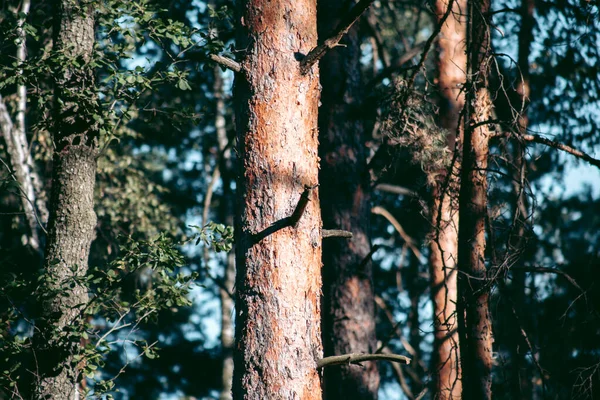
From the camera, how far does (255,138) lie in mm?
4488

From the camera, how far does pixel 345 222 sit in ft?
25.0

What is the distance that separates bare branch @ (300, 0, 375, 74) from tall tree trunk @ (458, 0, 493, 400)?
1.64m

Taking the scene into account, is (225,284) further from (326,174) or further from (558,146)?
(558,146)

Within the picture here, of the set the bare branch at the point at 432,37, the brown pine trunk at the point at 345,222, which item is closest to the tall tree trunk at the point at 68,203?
the brown pine trunk at the point at 345,222

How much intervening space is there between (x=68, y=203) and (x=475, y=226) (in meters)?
3.70

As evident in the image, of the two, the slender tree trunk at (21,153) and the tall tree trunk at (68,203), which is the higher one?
the slender tree trunk at (21,153)

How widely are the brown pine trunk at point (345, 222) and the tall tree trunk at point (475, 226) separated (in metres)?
A: 1.68

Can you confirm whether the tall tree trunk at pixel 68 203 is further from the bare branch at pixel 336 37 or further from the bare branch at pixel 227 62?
the bare branch at pixel 336 37

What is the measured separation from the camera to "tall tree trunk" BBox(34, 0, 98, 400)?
5.47 meters

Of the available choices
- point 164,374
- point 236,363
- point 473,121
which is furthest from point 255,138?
point 164,374

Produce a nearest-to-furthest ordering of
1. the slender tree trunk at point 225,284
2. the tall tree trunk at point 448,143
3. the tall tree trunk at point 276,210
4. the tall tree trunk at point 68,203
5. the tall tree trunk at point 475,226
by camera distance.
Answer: the tall tree trunk at point 276,210, the tall tree trunk at point 68,203, the tall tree trunk at point 475,226, the tall tree trunk at point 448,143, the slender tree trunk at point 225,284

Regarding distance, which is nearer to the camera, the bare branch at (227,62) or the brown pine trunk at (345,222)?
the bare branch at (227,62)

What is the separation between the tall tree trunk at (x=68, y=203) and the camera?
5.47m

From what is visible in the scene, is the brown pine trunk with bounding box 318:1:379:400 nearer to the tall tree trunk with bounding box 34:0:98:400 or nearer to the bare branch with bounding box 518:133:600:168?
the bare branch with bounding box 518:133:600:168
